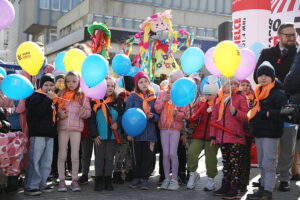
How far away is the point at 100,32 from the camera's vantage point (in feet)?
24.4

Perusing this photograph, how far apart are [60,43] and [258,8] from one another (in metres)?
30.8

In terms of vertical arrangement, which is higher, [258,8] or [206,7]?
[206,7]

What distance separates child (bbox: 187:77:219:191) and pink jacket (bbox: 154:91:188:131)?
0.18 m

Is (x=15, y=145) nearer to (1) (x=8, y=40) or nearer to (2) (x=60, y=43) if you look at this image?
(2) (x=60, y=43)

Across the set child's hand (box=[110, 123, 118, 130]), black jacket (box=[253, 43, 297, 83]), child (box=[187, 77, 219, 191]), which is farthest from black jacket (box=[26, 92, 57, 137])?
black jacket (box=[253, 43, 297, 83])

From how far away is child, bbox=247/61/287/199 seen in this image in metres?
4.84

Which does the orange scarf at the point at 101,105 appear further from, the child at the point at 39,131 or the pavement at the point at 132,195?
the pavement at the point at 132,195

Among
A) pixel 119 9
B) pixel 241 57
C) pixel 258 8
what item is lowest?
pixel 241 57

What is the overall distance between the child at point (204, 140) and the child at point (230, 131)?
229mm

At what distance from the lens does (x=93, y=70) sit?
195 inches

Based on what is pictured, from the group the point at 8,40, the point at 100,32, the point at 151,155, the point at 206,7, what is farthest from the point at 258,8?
the point at 8,40

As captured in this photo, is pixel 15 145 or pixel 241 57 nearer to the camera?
pixel 15 145

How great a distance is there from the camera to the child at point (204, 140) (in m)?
5.46

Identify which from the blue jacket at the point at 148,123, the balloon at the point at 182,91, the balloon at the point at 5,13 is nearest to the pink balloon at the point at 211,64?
the balloon at the point at 182,91
